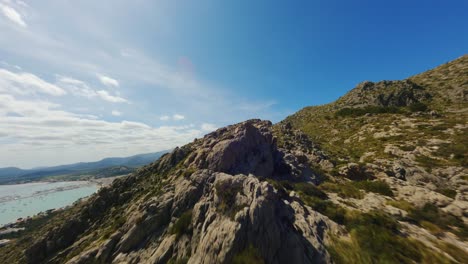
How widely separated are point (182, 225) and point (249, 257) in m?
12.2

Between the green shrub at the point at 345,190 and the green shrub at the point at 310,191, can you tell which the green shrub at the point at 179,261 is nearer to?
the green shrub at the point at 310,191

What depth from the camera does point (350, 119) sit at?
10344 cm

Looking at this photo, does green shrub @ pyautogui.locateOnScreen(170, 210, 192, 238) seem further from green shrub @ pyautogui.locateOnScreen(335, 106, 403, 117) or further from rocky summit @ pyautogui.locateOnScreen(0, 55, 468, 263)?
green shrub @ pyautogui.locateOnScreen(335, 106, 403, 117)

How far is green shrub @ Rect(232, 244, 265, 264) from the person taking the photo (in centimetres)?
1884

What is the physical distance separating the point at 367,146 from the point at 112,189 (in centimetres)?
9265

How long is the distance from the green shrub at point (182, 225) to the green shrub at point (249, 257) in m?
9.93

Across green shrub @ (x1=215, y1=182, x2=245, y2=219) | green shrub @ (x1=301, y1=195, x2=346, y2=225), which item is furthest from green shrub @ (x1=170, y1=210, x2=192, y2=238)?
green shrub @ (x1=301, y1=195, x2=346, y2=225)

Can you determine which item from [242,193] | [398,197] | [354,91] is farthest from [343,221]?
[354,91]

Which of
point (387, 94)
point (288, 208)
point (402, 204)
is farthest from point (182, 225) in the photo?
point (387, 94)

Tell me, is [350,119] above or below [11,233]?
above

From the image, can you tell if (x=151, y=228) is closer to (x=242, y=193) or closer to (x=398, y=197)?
(x=242, y=193)

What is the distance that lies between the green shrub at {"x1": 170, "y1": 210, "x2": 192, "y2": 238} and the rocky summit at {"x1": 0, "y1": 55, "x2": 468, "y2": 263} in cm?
15

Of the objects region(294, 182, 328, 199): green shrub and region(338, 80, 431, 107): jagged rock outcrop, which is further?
region(338, 80, 431, 107): jagged rock outcrop

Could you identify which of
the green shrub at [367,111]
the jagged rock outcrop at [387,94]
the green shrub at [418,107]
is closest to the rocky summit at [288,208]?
the green shrub at [418,107]
